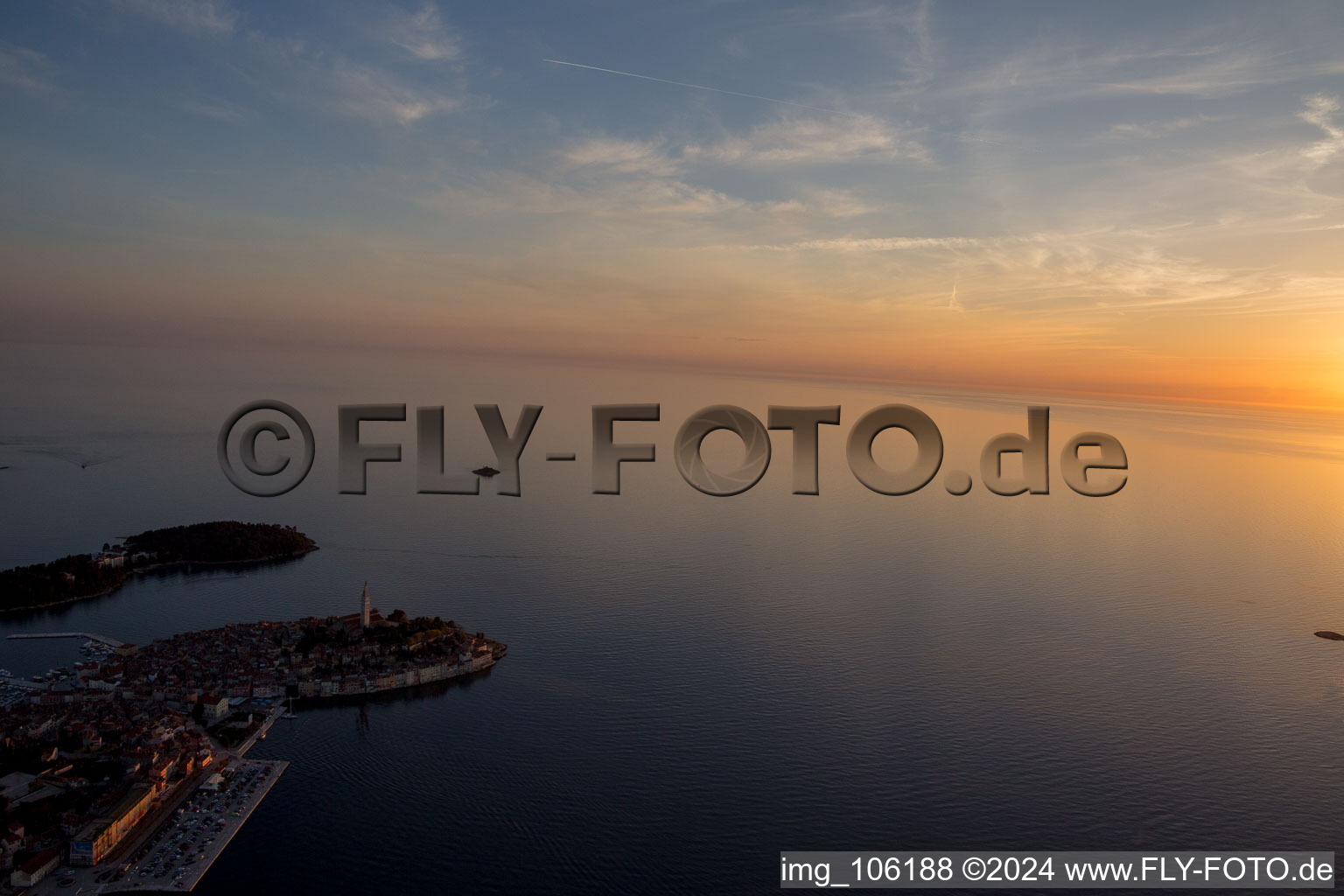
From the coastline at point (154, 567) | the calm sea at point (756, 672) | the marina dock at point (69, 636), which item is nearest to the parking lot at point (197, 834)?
the calm sea at point (756, 672)

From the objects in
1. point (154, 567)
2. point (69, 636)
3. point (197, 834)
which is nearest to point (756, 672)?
point (197, 834)

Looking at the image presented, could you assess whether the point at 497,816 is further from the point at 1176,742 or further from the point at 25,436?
the point at 25,436

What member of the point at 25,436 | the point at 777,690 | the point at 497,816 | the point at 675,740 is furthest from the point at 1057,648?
the point at 25,436

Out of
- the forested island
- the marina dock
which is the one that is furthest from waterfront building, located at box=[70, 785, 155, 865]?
the forested island

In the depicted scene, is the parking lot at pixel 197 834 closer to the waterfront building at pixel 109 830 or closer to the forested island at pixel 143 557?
the waterfront building at pixel 109 830

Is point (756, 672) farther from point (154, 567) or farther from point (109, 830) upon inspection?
point (154, 567)

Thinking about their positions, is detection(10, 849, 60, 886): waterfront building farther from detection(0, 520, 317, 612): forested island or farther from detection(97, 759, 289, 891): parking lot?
detection(0, 520, 317, 612): forested island
